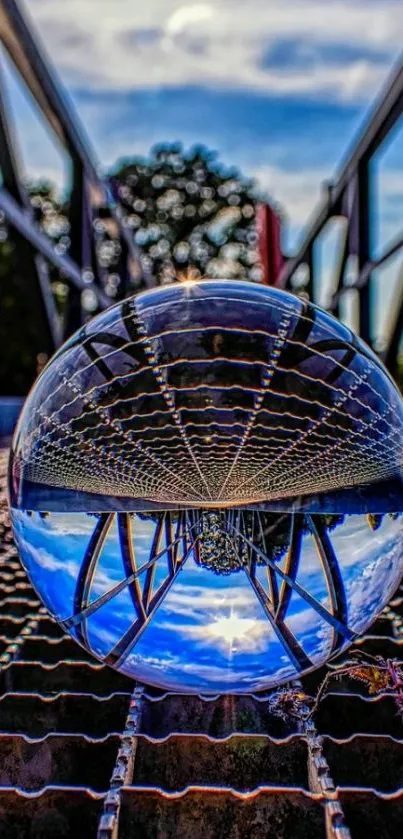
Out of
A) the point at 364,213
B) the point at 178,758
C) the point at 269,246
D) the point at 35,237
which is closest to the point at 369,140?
the point at 364,213

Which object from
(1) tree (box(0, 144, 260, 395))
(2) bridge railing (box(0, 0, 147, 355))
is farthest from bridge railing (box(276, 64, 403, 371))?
(1) tree (box(0, 144, 260, 395))

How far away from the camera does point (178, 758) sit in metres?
1.41

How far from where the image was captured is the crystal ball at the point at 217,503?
1406mm

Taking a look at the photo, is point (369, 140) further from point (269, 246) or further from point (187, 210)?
point (187, 210)

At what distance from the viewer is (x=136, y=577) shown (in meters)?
1.43

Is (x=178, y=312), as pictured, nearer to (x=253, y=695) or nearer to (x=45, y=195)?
(x=253, y=695)

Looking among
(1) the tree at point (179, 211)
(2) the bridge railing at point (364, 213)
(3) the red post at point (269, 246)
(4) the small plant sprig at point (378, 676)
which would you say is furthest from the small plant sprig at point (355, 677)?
(1) the tree at point (179, 211)

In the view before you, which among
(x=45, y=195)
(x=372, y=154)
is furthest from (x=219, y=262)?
(x=372, y=154)

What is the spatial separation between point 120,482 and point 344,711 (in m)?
0.70

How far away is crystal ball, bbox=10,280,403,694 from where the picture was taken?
141 centimetres

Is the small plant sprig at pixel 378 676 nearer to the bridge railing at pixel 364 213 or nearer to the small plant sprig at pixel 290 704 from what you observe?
the small plant sprig at pixel 290 704

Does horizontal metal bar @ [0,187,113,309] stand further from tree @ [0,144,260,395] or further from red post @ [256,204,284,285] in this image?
tree @ [0,144,260,395]

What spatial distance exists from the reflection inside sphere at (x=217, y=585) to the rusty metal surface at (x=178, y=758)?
0.37 ft

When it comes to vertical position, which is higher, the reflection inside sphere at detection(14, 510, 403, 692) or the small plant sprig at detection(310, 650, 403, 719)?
the reflection inside sphere at detection(14, 510, 403, 692)
